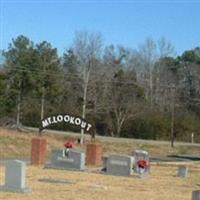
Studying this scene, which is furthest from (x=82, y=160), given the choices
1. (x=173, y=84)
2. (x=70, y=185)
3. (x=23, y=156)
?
(x=173, y=84)

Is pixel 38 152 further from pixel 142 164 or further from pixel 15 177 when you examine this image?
pixel 15 177

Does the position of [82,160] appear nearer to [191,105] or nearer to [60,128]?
[60,128]

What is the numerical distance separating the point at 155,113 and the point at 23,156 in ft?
122

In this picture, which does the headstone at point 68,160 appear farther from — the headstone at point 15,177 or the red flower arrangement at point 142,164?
the headstone at point 15,177

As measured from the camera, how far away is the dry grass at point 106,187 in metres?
17.7

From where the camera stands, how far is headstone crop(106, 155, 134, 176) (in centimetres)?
2662

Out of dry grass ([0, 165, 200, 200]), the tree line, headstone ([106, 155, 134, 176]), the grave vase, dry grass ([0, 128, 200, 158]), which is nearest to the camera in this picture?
dry grass ([0, 165, 200, 200])

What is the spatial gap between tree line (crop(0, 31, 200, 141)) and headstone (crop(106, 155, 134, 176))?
40126 mm

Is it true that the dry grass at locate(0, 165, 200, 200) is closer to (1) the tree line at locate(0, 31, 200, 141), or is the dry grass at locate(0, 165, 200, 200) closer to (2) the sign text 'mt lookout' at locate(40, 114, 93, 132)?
(2) the sign text 'mt lookout' at locate(40, 114, 93, 132)

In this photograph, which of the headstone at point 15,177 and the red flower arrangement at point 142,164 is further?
the red flower arrangement at point 142,164

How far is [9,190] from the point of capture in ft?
58.1

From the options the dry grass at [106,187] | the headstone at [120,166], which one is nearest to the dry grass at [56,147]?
the headstone at [120,166]

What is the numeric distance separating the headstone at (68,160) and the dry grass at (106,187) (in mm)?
1368

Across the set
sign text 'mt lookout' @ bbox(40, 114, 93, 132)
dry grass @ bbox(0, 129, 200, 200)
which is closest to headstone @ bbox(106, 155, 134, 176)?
dry grass @ bbox(0, 129, 200, 200)
